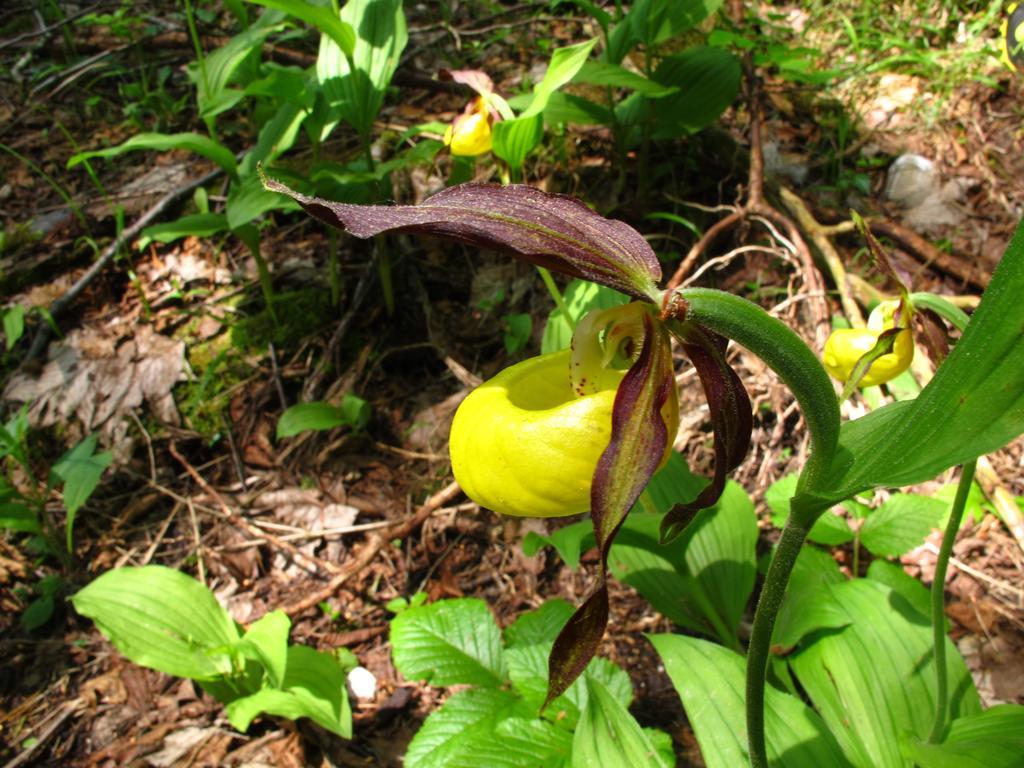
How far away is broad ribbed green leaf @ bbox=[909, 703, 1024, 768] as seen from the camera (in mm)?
1086

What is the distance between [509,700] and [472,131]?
1521 mm

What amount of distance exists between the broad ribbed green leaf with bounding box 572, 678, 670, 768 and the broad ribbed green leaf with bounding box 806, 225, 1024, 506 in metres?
0.72

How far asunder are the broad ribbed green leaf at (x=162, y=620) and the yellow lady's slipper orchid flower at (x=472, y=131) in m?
1.41

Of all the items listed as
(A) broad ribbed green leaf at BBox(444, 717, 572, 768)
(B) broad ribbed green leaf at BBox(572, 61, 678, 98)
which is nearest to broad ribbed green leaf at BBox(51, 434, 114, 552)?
(A) broad ribbed green leaf at BBox(444, 717, 572, 768)

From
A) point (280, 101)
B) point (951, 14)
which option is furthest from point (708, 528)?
point (951, 14)

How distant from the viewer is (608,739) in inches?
49.7

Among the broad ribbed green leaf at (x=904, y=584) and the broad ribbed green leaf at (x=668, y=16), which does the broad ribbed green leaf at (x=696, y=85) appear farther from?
the broad ribbed green leaf at (x=904, y=584)

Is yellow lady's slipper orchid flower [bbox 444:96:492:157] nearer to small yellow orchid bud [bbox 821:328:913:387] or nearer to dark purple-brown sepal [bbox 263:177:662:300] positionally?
small yellow orchid bud [bbox 821:328:913:387]

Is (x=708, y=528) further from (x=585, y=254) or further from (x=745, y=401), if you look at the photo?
(x=585, y=254)

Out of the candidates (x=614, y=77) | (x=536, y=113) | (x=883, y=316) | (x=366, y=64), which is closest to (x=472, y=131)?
(x=536, y=113)

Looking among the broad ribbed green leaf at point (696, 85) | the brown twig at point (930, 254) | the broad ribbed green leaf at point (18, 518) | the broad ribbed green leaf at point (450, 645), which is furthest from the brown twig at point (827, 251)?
the broad ribbed green leaf at point (18, 518)

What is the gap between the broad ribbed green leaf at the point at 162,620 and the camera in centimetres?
169

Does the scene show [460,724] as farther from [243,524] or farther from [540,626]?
[243,524]

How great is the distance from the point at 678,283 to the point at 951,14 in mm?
1949
